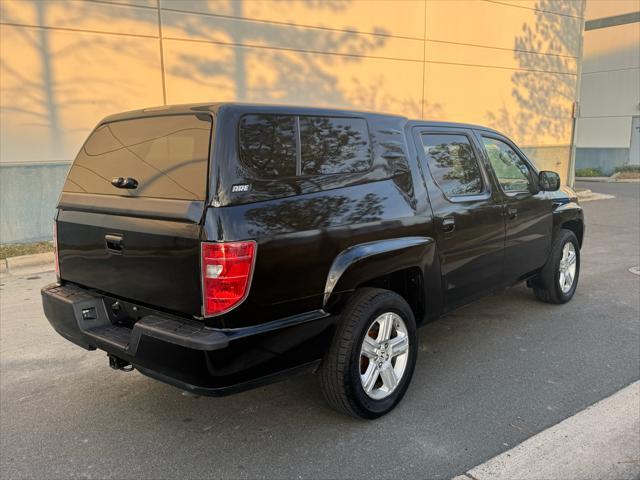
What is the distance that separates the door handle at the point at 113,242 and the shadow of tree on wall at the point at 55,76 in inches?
260

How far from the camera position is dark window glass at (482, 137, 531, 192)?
4.62 metres

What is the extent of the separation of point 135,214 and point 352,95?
9795mm

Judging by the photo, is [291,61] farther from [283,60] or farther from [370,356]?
[370,356]

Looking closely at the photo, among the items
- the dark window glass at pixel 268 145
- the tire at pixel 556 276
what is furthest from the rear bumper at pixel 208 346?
the tire at pixel 556 276

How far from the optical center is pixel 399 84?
12.9 m

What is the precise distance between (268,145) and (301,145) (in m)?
0.23

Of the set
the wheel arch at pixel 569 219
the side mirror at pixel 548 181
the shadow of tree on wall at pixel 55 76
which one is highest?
the shadow of tree on wall at pixel 55 76

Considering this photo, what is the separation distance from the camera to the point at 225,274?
104 inches

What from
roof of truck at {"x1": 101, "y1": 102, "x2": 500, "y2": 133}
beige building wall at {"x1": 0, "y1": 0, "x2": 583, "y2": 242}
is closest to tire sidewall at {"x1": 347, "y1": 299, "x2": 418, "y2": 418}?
roof of truck at {"x1": 101, "y1": 102, "x2": 500, "y2": 133}

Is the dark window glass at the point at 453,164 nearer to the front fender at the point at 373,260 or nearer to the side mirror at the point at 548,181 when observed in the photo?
the front fender at the point at 373,260

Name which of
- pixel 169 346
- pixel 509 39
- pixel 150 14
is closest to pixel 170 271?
pixel 169 346

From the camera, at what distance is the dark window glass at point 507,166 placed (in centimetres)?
462

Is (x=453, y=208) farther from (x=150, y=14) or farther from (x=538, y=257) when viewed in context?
(x=150, y=14)

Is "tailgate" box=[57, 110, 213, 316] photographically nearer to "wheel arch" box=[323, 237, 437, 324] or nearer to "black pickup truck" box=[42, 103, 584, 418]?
"black pickup truck" box=[42, 103, 584, 418]
